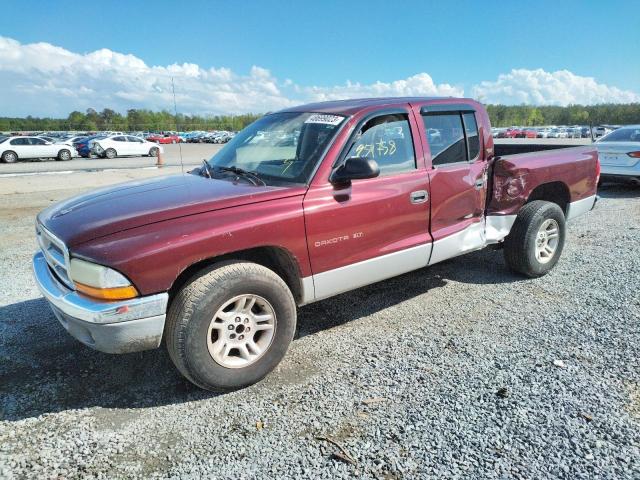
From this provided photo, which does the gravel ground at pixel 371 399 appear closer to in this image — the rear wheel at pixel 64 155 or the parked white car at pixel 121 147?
the rear wheel at pixel 64 155

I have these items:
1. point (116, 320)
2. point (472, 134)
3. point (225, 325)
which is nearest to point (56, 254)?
point (116, 320)

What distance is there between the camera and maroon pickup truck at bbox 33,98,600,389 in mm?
2611

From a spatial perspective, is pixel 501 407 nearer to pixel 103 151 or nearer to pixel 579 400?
pixel 579 400

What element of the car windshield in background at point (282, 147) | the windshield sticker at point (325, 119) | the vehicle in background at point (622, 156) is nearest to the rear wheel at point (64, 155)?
the car windshield in background at point (282, 147)

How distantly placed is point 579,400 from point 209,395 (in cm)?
231

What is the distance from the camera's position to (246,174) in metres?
3.56

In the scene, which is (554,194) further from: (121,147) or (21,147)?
(121,147)

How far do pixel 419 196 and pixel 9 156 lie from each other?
27015 mm

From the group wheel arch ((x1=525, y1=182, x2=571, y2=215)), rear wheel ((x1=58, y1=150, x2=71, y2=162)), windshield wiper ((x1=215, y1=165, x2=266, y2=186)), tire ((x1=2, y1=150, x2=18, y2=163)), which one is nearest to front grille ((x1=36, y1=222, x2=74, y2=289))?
windshield wiper ((x1=215, y1=165, x2=266, y2=186))

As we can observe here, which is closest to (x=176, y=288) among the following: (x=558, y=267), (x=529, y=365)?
(x=529, y=365)

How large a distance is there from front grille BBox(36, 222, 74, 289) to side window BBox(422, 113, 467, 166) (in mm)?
2855

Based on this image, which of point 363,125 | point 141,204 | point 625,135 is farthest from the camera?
point 625,135

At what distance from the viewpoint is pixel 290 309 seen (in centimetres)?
306

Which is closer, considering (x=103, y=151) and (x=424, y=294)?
(x=424, y=294)
